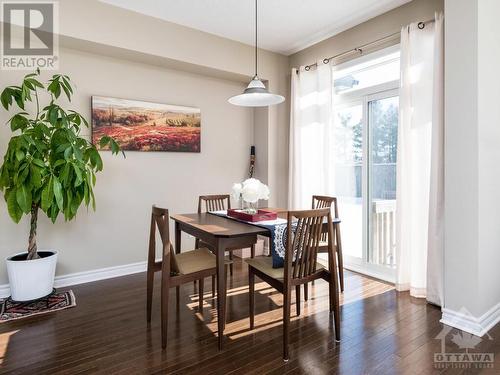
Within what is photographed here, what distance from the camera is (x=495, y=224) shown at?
2.45 metres

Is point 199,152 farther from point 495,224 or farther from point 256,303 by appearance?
point 495,224

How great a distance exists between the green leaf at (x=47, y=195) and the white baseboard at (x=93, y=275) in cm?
108

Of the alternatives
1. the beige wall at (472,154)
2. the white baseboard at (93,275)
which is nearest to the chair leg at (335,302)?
the beige wall at (472,154)

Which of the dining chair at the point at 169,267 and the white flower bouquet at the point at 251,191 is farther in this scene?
the white flower bouquet at the point at 251,191

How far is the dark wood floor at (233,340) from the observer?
1896 millimetres

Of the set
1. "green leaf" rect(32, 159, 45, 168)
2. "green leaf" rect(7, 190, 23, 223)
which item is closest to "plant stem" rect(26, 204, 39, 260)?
"green leaf" rect(7, 190, 23, 223)

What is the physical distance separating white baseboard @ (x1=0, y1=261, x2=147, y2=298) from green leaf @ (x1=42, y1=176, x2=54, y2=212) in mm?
1079

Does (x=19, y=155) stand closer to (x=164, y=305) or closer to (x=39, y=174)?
(x=39, y=174)

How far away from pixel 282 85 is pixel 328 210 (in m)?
2.86

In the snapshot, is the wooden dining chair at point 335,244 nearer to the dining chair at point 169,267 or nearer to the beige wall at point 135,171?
the dining chair at point 169,267

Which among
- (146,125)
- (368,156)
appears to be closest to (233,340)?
(368,156)

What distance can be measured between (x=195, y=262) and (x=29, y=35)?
2.76m

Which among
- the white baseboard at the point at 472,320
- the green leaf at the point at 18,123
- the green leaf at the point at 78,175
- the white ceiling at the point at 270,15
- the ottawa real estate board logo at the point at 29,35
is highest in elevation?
the white ceiling at the point at 270,15

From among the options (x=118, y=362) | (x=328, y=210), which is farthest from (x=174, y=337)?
(x=328, y=210)
